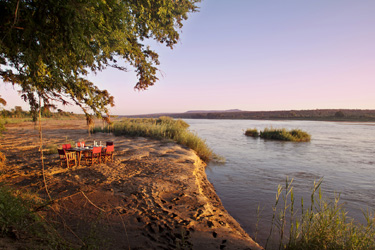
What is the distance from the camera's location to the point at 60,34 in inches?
121

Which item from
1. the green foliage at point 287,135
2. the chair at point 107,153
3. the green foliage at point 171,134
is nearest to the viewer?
the chair at point 107,153

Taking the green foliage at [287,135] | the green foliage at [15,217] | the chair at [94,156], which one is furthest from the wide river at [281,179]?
the green foliage at [287,135]

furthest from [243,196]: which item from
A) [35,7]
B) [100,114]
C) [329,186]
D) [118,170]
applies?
[35,7]

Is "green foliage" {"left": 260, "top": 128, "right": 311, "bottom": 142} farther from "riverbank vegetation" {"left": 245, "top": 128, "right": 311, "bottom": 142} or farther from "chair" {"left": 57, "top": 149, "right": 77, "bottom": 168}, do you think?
"chair" {"left": 57, "top": 149, "right": 77, "bottom": 168}

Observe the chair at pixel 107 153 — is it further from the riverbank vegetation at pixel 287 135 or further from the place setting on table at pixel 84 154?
the riverbank vegetation at pixel 287 135

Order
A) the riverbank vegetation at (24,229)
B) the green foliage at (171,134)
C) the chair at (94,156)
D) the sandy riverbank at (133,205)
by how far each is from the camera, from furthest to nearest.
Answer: the green foliage at (171,134) < the chair at (94,156) < the sandy riverbank at (133,205) < the riverbank vegetation at (24,229)

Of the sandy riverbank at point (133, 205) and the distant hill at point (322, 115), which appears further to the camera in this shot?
the distant hill at point (322, 115)

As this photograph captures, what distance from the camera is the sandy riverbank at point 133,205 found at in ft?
10.5

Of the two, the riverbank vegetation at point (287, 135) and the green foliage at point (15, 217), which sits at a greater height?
the green foliage at point (15, 217)

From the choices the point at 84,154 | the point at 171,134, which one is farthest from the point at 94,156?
the point at 171,134

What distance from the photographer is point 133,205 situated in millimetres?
4277

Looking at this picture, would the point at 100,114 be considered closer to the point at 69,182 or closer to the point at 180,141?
the point at 69,182

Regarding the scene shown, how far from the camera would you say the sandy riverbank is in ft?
10.5

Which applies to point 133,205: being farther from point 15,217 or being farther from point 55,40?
point 55,40
